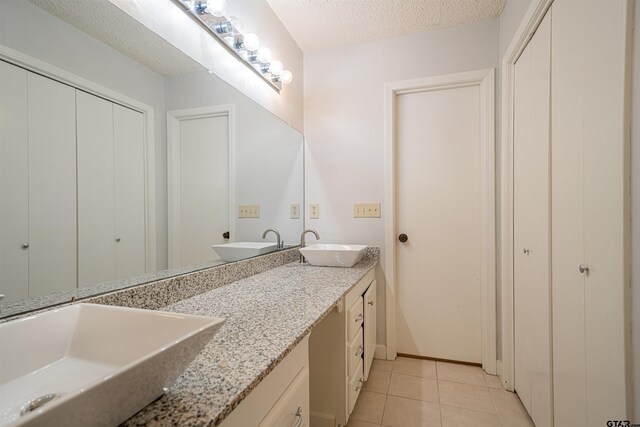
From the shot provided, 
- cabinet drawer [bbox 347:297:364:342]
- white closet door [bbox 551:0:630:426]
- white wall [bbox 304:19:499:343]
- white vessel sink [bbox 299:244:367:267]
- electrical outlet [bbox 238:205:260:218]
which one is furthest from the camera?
white wall [bbox 304:19:499:343]

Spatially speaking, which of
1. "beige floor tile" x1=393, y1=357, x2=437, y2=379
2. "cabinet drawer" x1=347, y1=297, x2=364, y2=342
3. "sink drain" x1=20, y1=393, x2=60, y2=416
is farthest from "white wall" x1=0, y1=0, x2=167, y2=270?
"beige floor tile" x1=393, y1=357, x2=437, y2=379

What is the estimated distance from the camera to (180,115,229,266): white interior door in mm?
1136

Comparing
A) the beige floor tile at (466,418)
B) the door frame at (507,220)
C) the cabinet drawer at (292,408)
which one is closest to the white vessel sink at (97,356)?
the cabinet drawer at (292,408)

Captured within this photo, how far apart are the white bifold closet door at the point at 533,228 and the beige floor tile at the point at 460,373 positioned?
0.25 m

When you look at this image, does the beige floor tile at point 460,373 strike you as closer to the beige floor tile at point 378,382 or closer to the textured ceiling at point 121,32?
the beige floor tile at point 378,382

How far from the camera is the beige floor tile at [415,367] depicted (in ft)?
6.09

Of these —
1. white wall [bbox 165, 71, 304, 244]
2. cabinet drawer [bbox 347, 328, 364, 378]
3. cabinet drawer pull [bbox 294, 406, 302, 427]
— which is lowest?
cabinet drawer [bbox 347, 328, 364, 378]

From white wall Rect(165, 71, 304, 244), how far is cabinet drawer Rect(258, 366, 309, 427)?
2.69 ft

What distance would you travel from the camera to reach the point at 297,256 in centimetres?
209

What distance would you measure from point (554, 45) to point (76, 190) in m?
1.76

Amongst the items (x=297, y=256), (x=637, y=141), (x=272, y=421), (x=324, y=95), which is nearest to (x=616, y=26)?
(x=637, y=141)

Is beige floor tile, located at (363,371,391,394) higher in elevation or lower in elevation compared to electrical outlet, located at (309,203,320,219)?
lower

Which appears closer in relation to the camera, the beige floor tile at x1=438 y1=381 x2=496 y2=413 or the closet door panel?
the closet door panel

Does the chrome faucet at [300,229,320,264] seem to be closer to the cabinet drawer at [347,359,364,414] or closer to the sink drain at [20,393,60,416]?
the cabinet drawer at [347,359,364,414]
